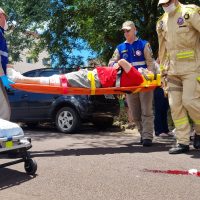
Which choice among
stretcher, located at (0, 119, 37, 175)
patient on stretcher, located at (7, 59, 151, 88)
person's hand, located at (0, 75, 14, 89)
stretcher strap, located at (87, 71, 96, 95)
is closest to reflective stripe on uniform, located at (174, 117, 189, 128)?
patient on stretcher, located at (7, 59, 151, 88)

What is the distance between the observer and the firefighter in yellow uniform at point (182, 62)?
6906 millimetres

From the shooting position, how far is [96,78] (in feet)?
24.5

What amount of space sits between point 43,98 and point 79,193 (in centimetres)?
660

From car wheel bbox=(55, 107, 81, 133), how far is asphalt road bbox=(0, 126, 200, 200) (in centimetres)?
235

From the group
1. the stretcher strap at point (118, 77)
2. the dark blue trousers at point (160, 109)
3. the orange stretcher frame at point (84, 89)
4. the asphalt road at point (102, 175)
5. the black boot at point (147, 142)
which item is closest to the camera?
the asphalt road at point (102, 175)

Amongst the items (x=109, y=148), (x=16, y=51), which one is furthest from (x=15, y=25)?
(x=109, y=148)

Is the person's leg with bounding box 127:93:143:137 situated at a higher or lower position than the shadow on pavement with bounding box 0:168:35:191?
higher

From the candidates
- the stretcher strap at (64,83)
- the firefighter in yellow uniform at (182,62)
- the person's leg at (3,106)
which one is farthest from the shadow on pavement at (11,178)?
the firefighter in yellow uniform at (182,62)

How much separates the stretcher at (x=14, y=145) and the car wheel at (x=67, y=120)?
16.4 ft

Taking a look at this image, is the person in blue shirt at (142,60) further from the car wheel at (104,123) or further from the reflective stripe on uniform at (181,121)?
the car wheel at (104,123)

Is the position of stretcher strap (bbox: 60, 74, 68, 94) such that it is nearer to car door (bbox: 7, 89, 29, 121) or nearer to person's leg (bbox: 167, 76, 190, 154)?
person's leg (bbox: 167, 76, 190, 154)

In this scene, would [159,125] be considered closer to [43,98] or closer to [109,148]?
[109,148]

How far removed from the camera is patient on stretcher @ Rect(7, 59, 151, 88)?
7336mm

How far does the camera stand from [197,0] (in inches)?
466
